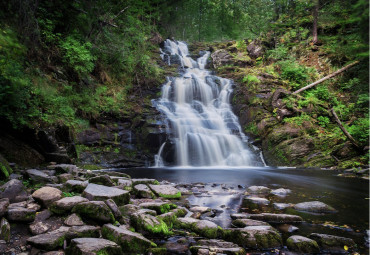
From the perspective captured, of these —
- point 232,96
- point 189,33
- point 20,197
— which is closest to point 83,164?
point 20,197

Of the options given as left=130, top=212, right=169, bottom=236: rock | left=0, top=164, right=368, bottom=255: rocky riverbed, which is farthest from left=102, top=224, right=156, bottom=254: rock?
left=130, top=212, right=169, bottom=236: rock

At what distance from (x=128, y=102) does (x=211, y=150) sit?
5.55 metres

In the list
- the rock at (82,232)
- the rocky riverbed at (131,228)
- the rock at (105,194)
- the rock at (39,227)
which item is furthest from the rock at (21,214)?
the rock at (105,194)

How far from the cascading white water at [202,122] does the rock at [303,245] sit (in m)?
9.85

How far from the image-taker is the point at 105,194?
413 cm

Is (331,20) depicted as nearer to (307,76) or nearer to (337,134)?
(307,76)

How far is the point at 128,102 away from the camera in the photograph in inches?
573

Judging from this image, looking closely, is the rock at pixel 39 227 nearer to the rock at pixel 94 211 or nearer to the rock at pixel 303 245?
the rock at pixel 94 211

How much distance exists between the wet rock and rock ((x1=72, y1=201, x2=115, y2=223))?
Answer: 48cm

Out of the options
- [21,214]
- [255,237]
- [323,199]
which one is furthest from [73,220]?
[323,199]

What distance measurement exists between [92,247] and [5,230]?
115cm

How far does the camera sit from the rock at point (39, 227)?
3.02 meters

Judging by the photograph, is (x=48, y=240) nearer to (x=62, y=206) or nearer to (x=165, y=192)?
(x=62, y=206)

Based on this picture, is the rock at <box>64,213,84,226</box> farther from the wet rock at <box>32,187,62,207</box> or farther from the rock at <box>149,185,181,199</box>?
the rock at <box>149,185,181,199</box>
